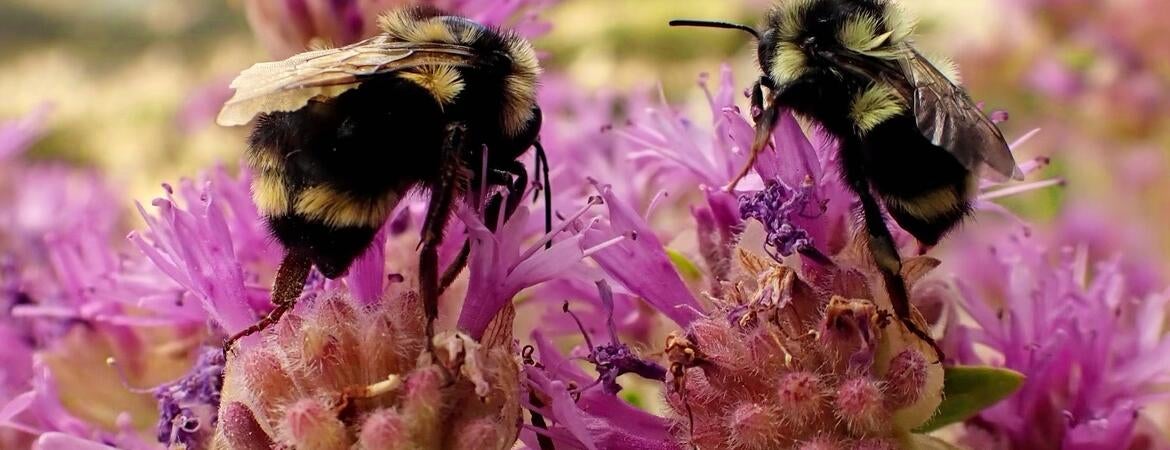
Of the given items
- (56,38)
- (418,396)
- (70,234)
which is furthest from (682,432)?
(56,38)

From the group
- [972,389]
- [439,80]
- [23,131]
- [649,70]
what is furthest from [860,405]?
[649,70]

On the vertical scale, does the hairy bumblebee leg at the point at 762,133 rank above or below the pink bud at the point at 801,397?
above

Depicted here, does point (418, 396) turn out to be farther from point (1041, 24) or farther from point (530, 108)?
point (1041, 24)

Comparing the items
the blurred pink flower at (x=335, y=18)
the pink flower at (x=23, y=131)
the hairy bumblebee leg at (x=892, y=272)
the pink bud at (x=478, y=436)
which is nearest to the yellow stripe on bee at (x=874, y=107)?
the hairy bumblebee leg at (x=892, y=272)

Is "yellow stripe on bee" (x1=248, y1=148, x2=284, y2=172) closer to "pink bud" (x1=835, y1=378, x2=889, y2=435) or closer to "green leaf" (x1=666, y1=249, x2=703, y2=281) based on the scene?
"green leaf" (x1=666, y1=249, x2=703, y2=281)

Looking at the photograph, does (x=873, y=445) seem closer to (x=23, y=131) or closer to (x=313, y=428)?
(x=313, y=428)

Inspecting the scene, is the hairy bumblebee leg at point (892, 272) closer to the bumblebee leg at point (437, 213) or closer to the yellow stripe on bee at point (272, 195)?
the bumblebee leg at point (437, 213)
